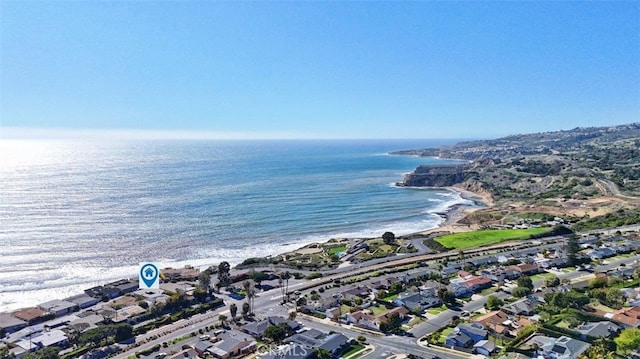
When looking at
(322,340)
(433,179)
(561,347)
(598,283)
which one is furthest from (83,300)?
(433,179)

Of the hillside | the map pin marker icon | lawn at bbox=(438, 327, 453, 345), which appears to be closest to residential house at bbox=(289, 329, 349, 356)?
lawn at bbox=(438, 327, 453, 345)

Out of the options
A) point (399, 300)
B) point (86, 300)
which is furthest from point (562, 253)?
point (86, 300)

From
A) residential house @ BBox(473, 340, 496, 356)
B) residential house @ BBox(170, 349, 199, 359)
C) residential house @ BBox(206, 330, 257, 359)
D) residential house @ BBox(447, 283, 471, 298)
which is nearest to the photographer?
residential house @ BBox(473, 340, 496, 356)

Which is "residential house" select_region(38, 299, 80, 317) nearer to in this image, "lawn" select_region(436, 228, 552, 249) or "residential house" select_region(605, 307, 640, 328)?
"residential house" select_region(605, 307, 640, 328)

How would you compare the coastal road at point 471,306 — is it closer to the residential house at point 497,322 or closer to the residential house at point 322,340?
the residential house at point 497,322

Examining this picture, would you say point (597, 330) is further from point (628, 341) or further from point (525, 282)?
point (525, 282)

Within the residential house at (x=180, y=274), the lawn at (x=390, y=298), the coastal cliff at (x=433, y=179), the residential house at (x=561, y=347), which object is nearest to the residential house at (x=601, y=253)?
the lawn at (x=390, y=298)
